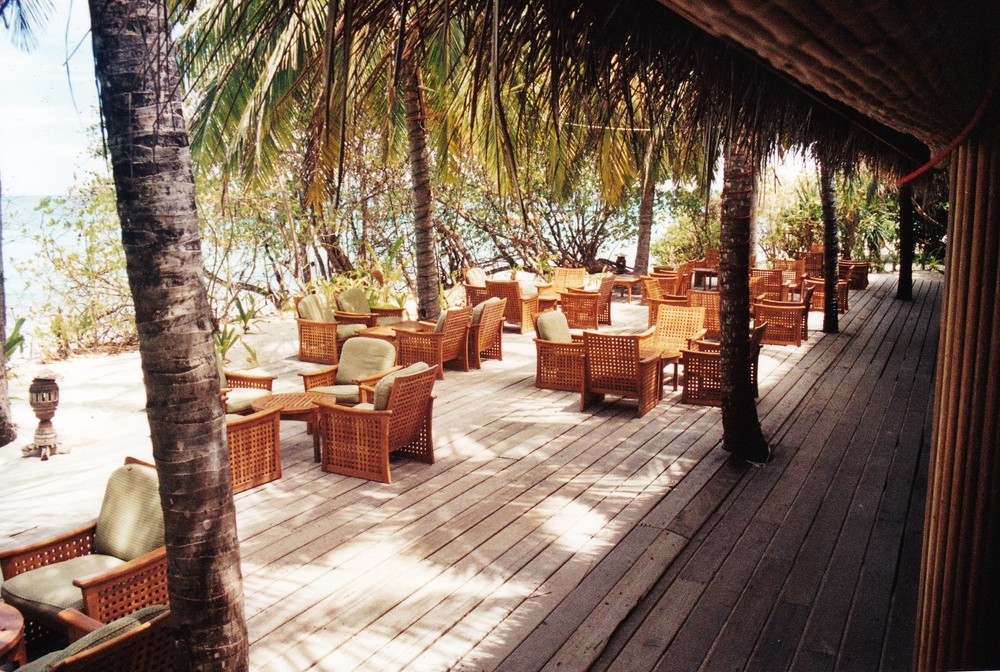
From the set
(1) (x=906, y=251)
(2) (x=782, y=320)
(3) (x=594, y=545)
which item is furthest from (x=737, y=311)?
(1) (x=906, y=251)

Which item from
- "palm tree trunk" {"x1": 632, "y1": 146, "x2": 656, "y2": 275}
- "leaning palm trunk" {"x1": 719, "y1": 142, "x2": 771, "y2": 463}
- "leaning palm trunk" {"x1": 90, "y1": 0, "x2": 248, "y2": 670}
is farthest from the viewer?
"palm tree trunk" {"x1": 632, "y1": 146, "x2": 656, "y2": 275}

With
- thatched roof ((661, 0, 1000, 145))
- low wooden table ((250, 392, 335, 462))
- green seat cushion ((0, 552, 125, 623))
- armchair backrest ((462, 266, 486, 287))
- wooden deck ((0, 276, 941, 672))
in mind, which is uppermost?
thatched roof ((661, 0, 1000, 145))

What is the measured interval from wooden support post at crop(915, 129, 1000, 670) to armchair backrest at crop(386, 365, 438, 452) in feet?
13.9

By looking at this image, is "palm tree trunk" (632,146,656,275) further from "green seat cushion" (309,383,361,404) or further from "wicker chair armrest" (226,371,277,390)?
"wicker chair armrest" (226,371,277,390)

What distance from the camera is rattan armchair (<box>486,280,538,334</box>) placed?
11.8m

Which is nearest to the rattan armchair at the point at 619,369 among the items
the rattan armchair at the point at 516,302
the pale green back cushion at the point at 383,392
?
the pale green back cushion at the point at 383,392

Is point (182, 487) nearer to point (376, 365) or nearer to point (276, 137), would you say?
point (376, 365)

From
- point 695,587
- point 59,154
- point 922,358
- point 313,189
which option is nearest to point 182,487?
point 695,587

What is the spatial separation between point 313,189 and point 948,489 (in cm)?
936

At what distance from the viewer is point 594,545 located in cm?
449

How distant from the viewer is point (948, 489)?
172 cm

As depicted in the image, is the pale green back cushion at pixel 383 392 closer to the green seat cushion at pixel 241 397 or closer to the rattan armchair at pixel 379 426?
the rattan armchair at pixel 379 426

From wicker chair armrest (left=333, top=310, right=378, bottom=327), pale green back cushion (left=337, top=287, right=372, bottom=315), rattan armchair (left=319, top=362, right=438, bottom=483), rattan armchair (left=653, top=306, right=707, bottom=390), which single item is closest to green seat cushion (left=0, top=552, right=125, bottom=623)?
rattan armchair (left=319, top=362, right=438, bottom=483)

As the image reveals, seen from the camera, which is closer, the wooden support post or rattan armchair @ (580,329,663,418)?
the wooden support post
